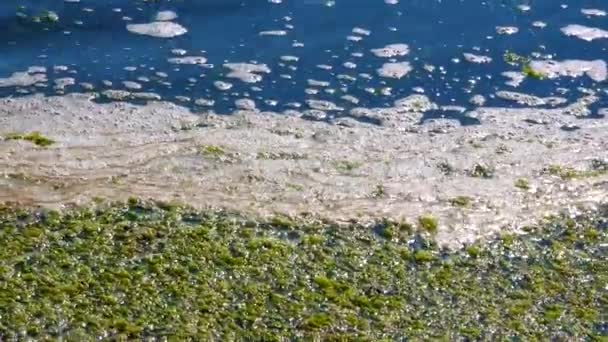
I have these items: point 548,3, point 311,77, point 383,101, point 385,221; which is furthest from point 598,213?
point 548,3

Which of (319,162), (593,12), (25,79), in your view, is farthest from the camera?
(593,12)

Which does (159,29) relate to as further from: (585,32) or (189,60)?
(585,32)

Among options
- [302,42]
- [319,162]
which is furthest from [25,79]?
[319,162]

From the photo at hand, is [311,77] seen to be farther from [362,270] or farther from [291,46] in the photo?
[362,270]

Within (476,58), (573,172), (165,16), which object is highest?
(165,16)

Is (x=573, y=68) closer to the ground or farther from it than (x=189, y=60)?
closer to the ground

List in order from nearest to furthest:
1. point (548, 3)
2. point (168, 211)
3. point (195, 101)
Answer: point (168, 211)
point (195, 101)
point (548, 3)

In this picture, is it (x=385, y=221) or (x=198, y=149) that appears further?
(x=198, y=149)
